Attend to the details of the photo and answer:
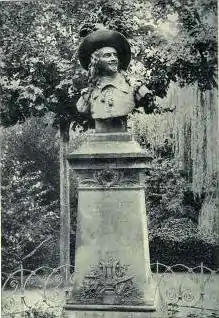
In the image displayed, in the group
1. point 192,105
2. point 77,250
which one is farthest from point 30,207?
point 192,105

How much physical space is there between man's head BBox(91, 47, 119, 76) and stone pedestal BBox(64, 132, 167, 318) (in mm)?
807

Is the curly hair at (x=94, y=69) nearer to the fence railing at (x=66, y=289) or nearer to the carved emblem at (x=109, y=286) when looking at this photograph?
the carved emblem at (x=109, y=286)

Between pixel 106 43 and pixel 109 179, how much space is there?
5.01ft

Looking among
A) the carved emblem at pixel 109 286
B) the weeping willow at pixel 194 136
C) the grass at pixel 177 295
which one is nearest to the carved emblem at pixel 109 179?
the carved emblem at pixel 109 286

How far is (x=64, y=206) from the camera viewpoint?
6.73 metres

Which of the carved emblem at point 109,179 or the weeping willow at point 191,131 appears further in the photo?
the weeping willow at point 191,131

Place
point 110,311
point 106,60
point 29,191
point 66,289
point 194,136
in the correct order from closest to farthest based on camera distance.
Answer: point 110,311
point 106,60
point 194,136
point 66,289
point 29,191

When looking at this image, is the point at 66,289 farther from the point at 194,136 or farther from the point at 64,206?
the point at 194,136

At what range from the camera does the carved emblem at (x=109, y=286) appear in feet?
17.5

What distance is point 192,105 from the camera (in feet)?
20.5

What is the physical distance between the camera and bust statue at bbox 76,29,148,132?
546cm

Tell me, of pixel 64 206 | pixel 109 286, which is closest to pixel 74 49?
pixel 64 206

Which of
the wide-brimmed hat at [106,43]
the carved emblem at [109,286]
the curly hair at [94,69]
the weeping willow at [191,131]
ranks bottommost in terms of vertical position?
the carved emblem at [109,286]

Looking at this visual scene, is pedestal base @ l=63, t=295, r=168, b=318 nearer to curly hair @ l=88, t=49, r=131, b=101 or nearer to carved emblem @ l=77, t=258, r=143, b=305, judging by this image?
carved emblem @ l=77, t=258, r=143, b=305
